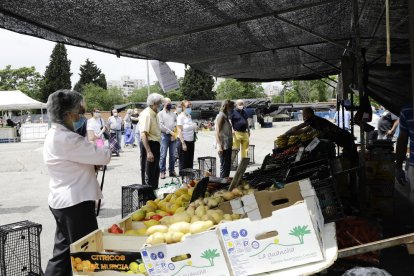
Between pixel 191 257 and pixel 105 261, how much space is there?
60cm

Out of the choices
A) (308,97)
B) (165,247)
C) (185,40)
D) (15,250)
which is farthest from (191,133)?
(308,97)

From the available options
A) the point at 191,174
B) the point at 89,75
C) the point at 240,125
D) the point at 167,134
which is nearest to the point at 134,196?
the point at 191,174

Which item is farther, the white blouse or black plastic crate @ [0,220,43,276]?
black plastic crate @ [0,220,43,276]

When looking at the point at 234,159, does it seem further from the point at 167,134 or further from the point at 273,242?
the point at 273,242

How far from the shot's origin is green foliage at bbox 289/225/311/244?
98.9 inches

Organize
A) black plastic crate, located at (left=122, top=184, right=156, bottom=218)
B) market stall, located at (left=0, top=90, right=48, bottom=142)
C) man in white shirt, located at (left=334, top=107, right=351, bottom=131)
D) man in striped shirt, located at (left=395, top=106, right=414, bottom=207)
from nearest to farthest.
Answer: man in striped shirt, located at (left=395, top=106, right=414, bottom=207) < black plastic crate, located at (left=122, top=184, right=156, bottom=218) < man in white shirt, located at (left=334, top=107, right=351, bottom=131) < market stall, located at (left=0, top=90, right=48, bottom=142)

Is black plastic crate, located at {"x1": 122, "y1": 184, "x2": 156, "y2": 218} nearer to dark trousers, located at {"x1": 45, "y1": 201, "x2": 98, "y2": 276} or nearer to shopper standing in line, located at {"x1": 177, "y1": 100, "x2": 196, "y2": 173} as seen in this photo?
dark trousers, located at {"x1": 45, "y1": 201, "x2": 98, "y2": 276}

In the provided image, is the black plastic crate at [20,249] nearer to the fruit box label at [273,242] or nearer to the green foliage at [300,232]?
the fruit box label at [273,242]

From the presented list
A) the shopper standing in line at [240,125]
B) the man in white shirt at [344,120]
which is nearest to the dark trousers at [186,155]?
the shopper standing in line at [240,125]

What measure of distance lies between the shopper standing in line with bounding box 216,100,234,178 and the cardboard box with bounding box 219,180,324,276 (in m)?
7.00

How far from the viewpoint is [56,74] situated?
7362 centimetres

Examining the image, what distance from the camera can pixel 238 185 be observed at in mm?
4406

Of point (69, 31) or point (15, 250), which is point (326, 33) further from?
point (15, 250)

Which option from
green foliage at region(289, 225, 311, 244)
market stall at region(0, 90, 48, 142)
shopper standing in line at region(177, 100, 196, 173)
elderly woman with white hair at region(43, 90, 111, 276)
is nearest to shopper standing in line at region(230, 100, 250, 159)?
shopper standing in line at region(177, 100, 196, 173)
